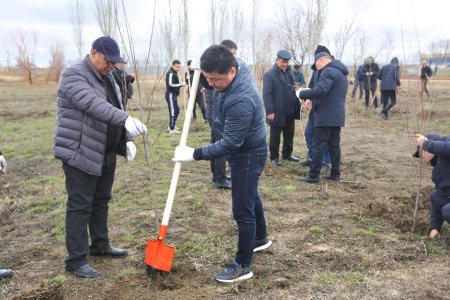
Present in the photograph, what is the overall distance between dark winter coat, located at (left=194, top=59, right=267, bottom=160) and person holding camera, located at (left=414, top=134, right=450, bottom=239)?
158 centimetres

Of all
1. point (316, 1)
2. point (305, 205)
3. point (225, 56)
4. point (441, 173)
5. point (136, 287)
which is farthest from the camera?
point (316, 1)

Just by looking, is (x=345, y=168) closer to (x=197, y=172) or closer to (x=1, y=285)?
(x=197, y=172)

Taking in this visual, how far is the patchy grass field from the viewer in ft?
10.4

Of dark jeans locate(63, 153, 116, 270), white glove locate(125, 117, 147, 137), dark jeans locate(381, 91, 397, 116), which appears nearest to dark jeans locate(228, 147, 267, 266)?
white glove locate(125, 117, 147, 137)

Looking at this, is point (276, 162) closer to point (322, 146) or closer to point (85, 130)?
point (322, 146)

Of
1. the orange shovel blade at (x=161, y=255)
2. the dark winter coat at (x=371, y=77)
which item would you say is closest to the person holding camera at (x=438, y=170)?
the orange shovel blade at (x=161, y=255)

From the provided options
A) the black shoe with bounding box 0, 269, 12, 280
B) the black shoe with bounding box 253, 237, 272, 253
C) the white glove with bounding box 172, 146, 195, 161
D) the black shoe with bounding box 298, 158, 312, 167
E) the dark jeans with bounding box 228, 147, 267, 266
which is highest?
the white glove with bounding box 172, 146, 195, 161

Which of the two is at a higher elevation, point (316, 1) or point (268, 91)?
point (316, 1)

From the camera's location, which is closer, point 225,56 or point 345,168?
point 225,56

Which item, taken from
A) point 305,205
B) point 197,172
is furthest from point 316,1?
point 305,205

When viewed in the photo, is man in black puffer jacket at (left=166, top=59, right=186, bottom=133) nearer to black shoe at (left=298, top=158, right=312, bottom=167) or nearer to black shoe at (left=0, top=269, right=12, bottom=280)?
black shoe at (left=298, top=158, right=312, bottom=167)

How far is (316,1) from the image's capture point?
580 inches

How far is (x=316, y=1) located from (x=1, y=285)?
13.9 metres

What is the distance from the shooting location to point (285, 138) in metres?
7.32
